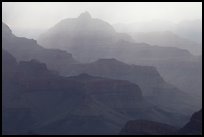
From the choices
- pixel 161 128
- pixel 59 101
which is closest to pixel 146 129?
pixel 161 128

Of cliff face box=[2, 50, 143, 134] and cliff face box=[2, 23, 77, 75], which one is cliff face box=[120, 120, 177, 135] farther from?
cliff face box=[2, 23, 77, 75]

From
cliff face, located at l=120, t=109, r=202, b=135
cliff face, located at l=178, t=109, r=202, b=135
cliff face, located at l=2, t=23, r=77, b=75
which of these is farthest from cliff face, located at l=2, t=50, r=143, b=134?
cliff face, located at l=178, t=109, r=202, b=135

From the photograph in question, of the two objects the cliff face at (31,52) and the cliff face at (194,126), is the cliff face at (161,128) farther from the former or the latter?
the cliff face at (31,52)

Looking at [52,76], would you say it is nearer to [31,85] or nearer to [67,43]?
[31,85]

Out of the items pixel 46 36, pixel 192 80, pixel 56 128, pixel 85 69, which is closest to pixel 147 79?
pixel 85 69

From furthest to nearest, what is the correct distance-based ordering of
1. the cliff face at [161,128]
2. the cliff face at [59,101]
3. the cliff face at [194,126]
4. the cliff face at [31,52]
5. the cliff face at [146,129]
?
the cliff face at [31,52]
the cliff face at [59,101]
the cliff face at [146,129]
the cliff face at [161,128]
the cliff face at [194,126]

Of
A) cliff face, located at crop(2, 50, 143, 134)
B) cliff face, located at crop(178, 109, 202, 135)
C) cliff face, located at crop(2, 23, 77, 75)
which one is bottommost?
cliff face, located at crop(178, 109, 202, 135)

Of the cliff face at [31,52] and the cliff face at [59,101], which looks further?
the cliff face at [31,52]

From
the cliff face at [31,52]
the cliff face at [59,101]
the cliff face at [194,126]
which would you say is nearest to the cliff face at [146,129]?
the cliff face at [194,126]

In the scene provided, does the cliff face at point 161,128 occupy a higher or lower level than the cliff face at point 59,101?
lower

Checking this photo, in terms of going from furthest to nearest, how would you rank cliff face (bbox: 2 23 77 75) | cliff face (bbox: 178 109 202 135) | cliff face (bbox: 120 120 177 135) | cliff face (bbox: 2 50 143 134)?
1. cliff face (bbox: 2 23 77 75)
2. cliff face (bbox: 2 50 143 134)
3. cliff face (bbox: 120 120 177 135)
4. cliff face (bbox: 178 109 202 135)

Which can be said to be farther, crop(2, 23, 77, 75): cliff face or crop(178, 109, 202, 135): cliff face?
crop(2, 23, 77, 75): cliff face
